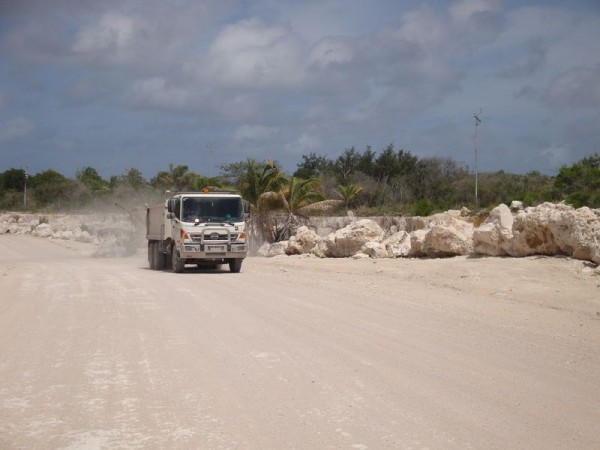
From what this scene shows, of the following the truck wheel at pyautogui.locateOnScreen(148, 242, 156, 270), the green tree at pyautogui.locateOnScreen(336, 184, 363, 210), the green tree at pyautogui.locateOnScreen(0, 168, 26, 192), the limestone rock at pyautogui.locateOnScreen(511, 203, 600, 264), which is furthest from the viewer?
the green tree at pyautogui.locateOnScreen(0, 168, 26, 192)

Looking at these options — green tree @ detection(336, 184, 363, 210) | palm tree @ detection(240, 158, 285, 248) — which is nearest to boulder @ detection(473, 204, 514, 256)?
palm tree @ detection(240, 158, 285, 248)

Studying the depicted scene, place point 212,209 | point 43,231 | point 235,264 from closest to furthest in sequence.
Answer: point 212,209 < point 235,264 < point 43,231

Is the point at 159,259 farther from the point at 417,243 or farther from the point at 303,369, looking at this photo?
the point at 303,369

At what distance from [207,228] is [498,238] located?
9.44 meters

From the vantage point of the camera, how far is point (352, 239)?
92.7 feet

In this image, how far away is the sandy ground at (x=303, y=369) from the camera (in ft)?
18.0

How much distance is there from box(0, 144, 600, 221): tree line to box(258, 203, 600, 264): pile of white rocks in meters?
9.35

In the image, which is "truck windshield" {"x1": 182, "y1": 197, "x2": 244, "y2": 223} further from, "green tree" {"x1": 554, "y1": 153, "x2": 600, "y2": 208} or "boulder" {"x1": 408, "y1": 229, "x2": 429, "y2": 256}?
"green tree" {"x1": 554, "y1": 153, "x2": 600, "y2": 208}

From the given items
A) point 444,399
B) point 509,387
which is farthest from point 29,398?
point 509,387

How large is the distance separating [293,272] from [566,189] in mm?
22298

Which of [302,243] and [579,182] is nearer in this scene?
[302,243]

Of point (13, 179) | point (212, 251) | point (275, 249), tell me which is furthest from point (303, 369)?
point (13, 179)

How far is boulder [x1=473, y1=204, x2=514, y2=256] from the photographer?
19.6 meters

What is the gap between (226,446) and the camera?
513 cm
